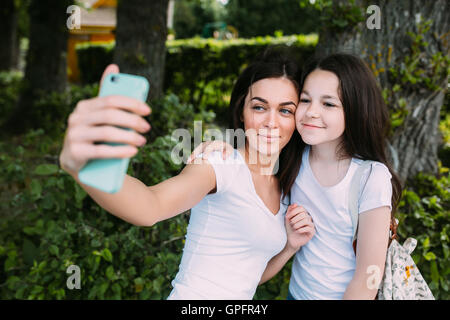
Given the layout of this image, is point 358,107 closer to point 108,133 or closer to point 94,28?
point 108,133

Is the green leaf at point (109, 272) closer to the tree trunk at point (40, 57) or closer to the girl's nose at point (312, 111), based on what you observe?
the girl's nose at point (312, 111)

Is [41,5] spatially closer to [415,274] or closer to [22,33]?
[415,274]

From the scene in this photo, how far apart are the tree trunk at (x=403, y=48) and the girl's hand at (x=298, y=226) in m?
1.25

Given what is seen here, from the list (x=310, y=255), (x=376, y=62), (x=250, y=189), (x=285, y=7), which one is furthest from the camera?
(x=285, y=7)

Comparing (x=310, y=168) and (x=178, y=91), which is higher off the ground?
(x=178, y=91)

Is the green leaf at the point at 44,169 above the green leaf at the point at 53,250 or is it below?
above

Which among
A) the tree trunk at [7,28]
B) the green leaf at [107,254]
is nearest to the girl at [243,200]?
the green leaf at [107,254]

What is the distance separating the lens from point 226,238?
162cm

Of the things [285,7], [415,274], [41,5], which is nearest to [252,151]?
[415,274]

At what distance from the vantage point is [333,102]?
1.66 metres

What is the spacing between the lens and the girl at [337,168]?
5.22 feet

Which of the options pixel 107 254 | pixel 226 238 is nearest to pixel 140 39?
pixel 107 254

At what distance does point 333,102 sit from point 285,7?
2486 cm

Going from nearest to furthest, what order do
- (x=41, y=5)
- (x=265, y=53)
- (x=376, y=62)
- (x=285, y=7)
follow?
(x=265, y=53) < (x=376, y=62) < (x=41, y=5) < (x=285, y=7)
